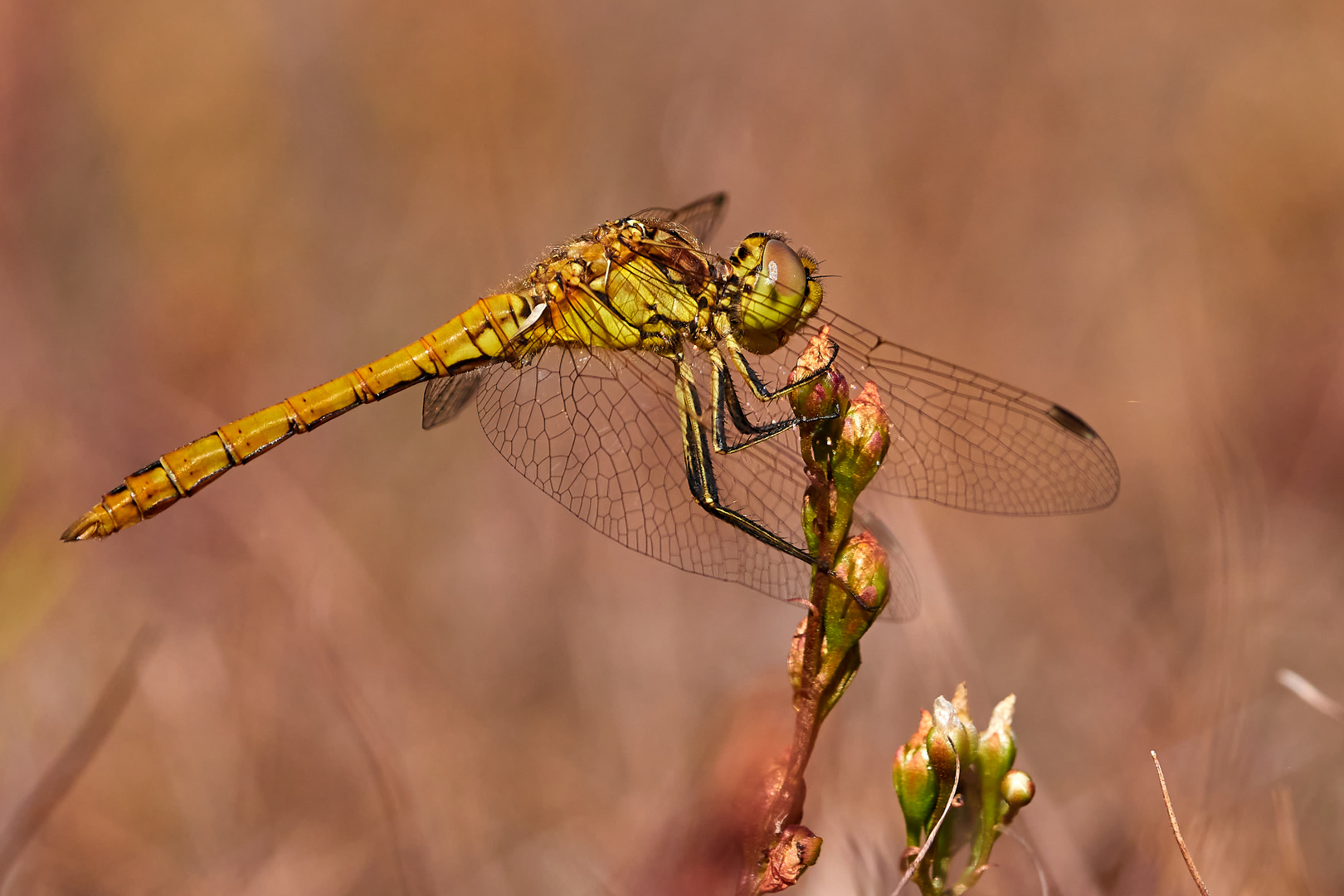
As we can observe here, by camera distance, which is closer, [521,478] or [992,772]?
→ [992,772]

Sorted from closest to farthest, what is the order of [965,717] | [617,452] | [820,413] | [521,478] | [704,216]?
[965,717] → [820,413] → [617,452] → [704,216] → [521,478]

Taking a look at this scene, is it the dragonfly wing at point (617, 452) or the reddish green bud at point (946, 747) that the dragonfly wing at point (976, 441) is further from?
the reddish green bud at point (946, 747)

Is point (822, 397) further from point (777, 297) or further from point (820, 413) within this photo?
point (777, 297)

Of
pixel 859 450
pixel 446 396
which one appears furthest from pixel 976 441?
pixel 446 396

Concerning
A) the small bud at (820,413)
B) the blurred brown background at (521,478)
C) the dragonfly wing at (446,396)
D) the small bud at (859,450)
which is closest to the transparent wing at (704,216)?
the blurred brown background at (521,478)

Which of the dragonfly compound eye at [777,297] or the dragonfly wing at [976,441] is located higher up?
the dragonfly compound eye at [777,297]

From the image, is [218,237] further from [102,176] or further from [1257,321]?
[1257,321]

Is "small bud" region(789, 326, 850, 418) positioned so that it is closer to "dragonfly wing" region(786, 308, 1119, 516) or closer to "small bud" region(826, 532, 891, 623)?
"small bud" region(826, 532, 891, 623)

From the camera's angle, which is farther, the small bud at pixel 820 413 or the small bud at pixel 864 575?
the small bud at pixel 820 413

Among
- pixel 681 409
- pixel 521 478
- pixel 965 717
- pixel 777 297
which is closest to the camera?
pixel 965 717
